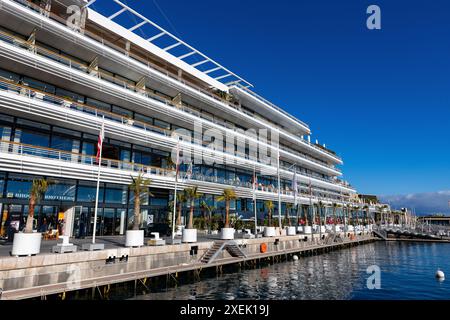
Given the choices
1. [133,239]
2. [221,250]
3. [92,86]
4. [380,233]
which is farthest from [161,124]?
[380,233]

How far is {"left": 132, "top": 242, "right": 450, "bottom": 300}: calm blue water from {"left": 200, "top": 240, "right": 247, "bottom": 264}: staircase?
5.27ft

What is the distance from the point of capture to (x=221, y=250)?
2500cm

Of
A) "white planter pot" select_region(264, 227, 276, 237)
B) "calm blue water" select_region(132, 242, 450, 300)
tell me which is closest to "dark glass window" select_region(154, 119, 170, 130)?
"white planter pot" select_region(264, 227, 276, 237)

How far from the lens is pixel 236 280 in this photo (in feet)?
71.3

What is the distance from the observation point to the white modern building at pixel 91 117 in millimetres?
21844

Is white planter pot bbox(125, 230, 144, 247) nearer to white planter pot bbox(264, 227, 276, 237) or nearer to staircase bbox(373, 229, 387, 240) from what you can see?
white planter pot bbox(264, 227, 276, 237)

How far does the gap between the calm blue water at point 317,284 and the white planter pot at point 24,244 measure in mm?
6206

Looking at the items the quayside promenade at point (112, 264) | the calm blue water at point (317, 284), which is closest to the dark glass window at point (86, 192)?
the quayside promenade at point (112, 264)

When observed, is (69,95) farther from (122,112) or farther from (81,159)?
(81,159)

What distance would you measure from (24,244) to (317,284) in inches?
716

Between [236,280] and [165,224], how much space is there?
36.3 ft

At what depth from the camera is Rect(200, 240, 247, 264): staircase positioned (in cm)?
2352

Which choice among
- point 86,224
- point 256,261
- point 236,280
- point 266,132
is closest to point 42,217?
point 86,224

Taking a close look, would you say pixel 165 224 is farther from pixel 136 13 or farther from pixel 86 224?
pixel 136 13
